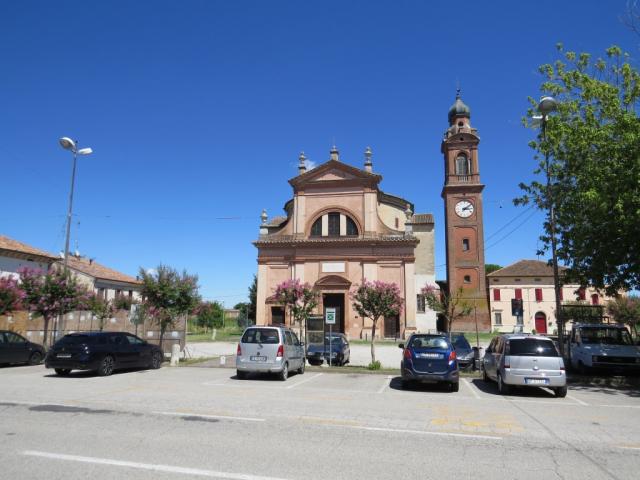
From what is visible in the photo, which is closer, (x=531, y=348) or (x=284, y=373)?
(x=531, y=348)

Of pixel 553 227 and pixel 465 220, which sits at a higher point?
pixel 465 220

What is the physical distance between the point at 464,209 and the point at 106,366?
145 ft

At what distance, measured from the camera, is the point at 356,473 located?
5137 millimetres

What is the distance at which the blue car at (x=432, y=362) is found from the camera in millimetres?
12320

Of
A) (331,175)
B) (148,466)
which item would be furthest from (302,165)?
(148,466)

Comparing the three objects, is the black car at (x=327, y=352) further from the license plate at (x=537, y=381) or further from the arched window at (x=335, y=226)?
the arched window at (x=335, y=226)

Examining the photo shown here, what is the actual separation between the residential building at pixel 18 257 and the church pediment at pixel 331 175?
21.7 meters

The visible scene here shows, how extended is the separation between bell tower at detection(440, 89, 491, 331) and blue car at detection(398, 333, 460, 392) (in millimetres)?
37688

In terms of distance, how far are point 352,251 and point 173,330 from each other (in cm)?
2195

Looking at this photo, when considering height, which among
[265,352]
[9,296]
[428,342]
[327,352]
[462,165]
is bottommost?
[327,352]

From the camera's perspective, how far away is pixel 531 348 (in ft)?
39.2

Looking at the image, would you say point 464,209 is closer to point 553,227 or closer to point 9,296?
point 553,227

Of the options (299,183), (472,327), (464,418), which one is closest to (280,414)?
(464,418)

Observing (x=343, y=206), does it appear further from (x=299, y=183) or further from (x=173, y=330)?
(x=173, y=330)
